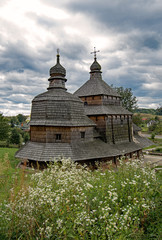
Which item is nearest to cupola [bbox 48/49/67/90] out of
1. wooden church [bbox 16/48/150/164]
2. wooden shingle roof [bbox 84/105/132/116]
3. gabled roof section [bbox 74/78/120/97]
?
wooden church [bbox 16/48/150/164]

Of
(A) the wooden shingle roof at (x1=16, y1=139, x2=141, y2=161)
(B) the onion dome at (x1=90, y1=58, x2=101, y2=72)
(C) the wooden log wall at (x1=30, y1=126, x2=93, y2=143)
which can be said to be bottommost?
(A) the wooden shingle roof at (x1=16, y1=139, x2=141, y2=161)

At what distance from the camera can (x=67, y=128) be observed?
15.3m

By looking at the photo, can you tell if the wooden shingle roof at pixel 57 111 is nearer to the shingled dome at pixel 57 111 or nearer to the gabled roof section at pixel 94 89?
the shingled dome at pixel 57 111

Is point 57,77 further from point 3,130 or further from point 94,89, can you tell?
point 3,130

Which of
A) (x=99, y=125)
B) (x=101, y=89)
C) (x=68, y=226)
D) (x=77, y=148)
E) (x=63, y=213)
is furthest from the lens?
(x=101, y=89)

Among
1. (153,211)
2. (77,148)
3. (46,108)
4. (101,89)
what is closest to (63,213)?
(153,211)

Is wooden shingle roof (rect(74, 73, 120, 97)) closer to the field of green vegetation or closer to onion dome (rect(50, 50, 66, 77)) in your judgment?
onion dome (rect(50, 50, 66, 77))

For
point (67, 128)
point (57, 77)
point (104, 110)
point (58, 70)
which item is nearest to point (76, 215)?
point (67, 128)

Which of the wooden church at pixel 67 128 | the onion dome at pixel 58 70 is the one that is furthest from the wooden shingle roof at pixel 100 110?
the onion dome at pixel 58 70

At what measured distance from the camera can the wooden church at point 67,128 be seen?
48.4 ft

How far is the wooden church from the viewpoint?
48.4 feet

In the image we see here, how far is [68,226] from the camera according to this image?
3.35 m

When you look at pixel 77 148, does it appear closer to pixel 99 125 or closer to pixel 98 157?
pixel 98 157

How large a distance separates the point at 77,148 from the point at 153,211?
11026 mm
